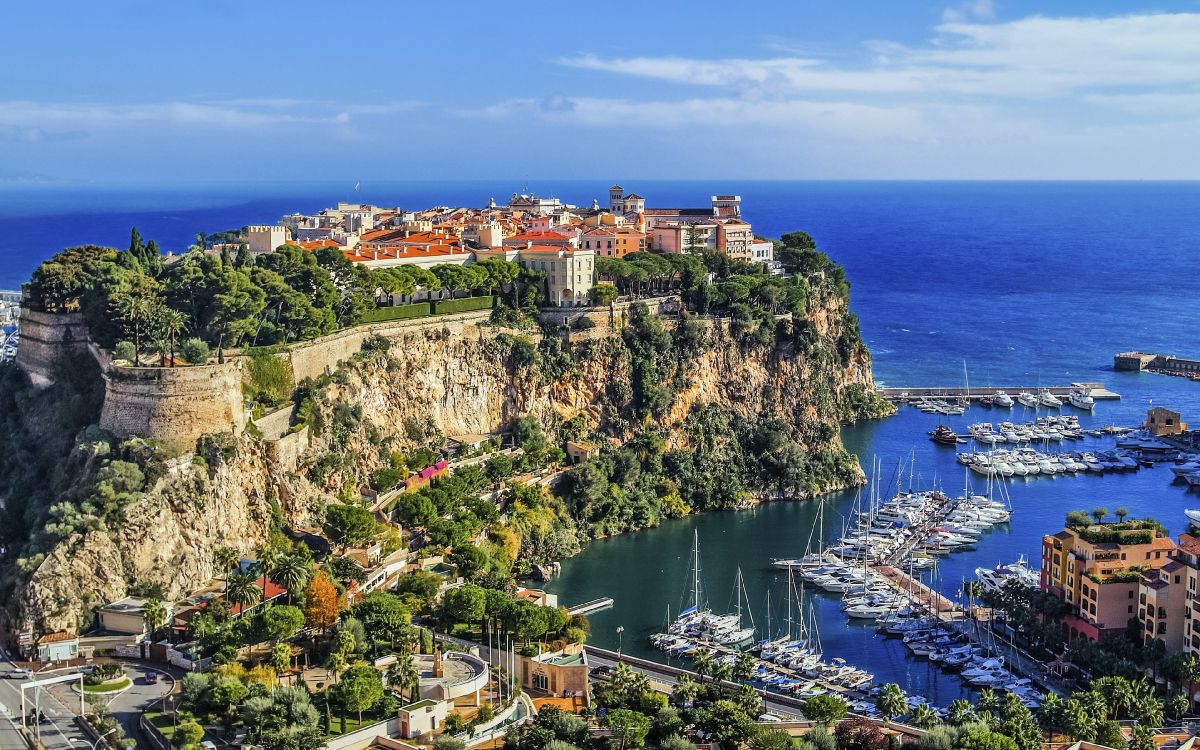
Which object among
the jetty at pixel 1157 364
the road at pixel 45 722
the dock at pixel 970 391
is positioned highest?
the jetty at pixel 1157 364

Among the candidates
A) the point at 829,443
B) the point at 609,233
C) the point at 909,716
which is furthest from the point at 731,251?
the point at 909,716

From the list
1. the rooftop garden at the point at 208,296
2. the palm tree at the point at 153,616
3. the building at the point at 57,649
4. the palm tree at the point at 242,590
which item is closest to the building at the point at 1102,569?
the palm tree at the point at 242,590

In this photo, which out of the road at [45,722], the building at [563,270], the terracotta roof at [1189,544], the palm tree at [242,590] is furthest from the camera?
the building at [563,270]

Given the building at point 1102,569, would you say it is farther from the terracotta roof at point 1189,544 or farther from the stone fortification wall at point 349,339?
the stone fortification wall at point 349,339

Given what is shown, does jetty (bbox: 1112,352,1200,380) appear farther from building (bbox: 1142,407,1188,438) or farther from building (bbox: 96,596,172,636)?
building (bbox: 96,596,172,636)

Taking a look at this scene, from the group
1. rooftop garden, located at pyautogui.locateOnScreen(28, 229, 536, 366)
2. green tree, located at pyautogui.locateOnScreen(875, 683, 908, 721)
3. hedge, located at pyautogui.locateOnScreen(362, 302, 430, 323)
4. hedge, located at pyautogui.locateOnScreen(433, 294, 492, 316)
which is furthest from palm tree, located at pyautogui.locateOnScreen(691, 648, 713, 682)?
hedge, located at pyautogui.locateOnScreen(433, 294, 492, 316)

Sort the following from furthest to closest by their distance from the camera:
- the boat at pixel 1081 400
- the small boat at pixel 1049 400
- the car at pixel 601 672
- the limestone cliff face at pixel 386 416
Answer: the small boat at pixel 1049 400 < the boat at pixel 1081 400 < the limestone cliff face at pixel 386 416 < the car at pixel 601 672

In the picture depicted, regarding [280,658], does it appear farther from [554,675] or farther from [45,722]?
[554,675]
